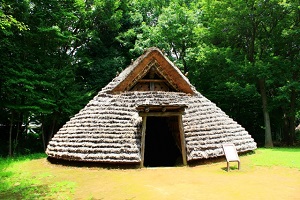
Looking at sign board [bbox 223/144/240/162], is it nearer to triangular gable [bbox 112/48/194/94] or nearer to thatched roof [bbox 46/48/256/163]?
thatched roof [bbox 46/48/256/163]

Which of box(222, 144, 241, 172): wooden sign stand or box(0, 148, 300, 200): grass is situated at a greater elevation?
box(222, 144, 241, 172): wooden sign stand

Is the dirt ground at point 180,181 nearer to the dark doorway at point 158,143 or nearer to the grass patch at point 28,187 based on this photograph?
the grass patch at point 28,187

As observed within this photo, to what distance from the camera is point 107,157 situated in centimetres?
941

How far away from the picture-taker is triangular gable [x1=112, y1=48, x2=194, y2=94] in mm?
11867

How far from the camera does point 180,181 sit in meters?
7.60

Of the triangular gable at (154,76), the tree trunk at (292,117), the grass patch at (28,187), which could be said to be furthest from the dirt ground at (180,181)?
the tree trunk at (292,117)

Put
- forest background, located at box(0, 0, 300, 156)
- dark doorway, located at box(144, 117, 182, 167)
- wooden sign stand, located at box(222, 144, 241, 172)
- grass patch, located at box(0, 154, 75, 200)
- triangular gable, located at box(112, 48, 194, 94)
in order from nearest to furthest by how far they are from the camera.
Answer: grass patch, located at box(0, 154, 75, 200) → wooden sign stand, located at box(222, 144, 241, 172) → triangular gable, located at box(112, 48, 194, 94) → dark doorway, located at box(144, 117, 182, 167) → forest background, located at box(0, 0, 300, 156)

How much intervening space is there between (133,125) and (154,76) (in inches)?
130

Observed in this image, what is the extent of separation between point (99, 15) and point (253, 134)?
1781 centimetres

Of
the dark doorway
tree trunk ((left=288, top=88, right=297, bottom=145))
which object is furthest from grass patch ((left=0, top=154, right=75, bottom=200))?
tree trunk ((left=288, top=88, right=297, bottom=145))

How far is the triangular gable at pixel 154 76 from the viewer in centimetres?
1187

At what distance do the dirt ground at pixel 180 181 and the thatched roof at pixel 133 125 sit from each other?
60cm

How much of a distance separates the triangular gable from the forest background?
21.1ft

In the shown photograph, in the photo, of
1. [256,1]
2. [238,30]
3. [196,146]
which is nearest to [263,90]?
[238,30]
